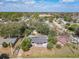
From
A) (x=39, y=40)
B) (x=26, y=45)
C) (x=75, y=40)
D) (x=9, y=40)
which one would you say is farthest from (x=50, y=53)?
(x=9, y=40)

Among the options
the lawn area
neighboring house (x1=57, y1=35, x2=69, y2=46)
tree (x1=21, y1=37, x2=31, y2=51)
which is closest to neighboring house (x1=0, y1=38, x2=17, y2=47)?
tree (x1=21, y1=37, x2=31, y2=51)

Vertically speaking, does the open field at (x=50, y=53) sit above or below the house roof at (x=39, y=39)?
below

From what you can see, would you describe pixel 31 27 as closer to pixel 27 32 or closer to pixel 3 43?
pixel 27 32

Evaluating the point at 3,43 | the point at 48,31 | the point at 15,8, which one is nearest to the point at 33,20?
the point at 48,31

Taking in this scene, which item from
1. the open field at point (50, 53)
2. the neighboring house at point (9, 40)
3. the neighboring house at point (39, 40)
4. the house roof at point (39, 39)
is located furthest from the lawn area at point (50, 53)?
the neighboring house at point (9, 40)

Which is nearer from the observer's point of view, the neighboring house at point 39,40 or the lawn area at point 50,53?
the lawn area at point 50,53

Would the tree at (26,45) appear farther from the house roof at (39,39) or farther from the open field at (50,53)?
the house roof at (39,39)

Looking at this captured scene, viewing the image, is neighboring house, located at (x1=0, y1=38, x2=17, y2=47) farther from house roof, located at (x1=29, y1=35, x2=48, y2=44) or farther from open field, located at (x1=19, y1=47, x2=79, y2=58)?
open field, located at (x1=19, y1=47, x2=79, y2=58)
